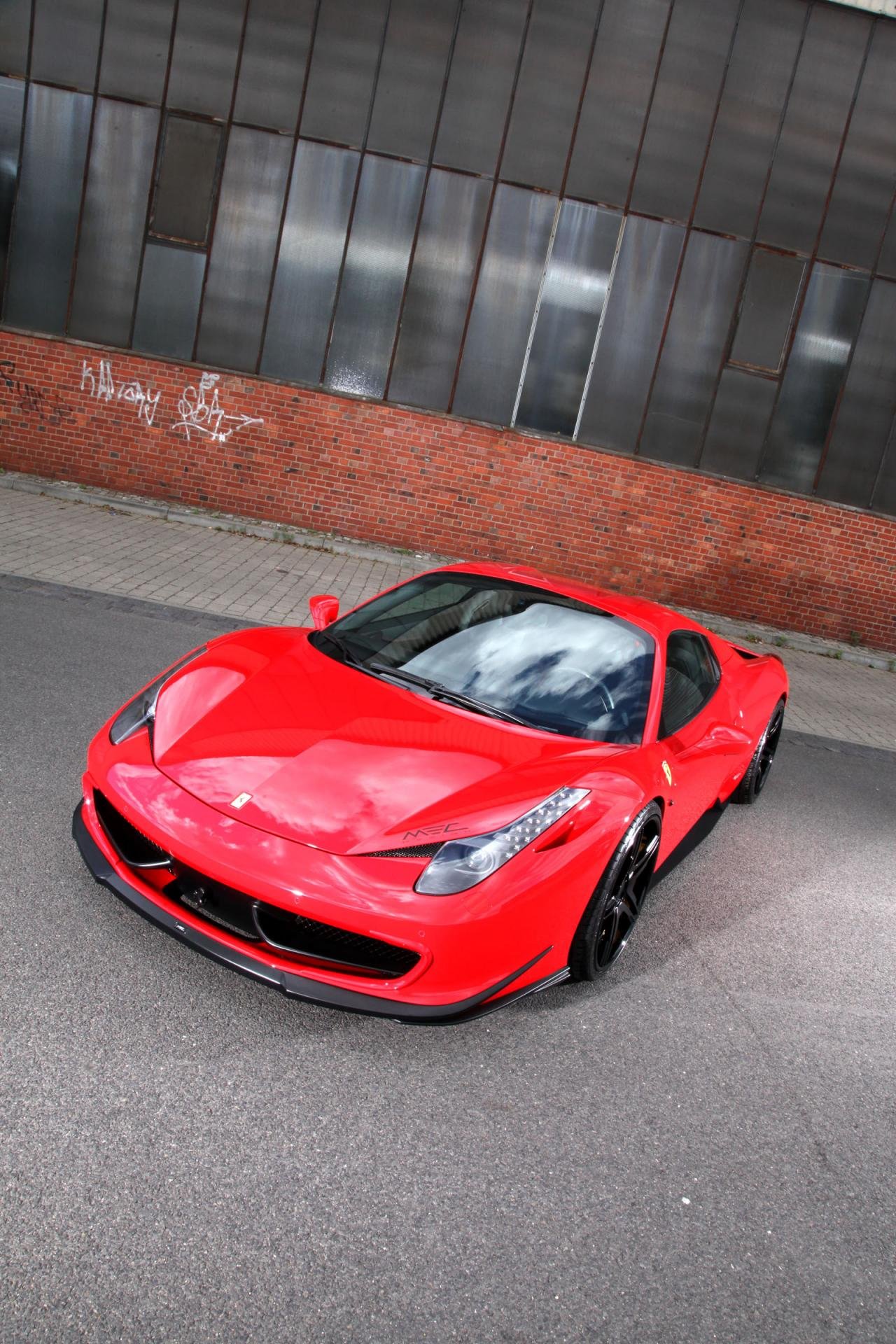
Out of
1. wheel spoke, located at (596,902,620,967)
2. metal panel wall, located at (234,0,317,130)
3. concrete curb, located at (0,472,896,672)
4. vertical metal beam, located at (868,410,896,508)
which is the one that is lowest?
concrete curb, located at (0,472,896,672)

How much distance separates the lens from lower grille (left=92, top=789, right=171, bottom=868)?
3064mm

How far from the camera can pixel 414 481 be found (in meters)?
12.0

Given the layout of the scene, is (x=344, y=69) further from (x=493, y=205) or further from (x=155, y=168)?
(x=155, y=168)

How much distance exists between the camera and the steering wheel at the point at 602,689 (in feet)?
12.9

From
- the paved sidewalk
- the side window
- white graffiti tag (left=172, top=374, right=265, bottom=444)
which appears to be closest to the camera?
the side window

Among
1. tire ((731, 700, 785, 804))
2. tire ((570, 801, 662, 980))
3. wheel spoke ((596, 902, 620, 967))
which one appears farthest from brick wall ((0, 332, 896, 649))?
wheel spoke ((596, 902, 620, 967))

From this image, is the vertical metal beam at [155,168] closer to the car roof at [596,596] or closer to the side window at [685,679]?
the car roof at [596,596]

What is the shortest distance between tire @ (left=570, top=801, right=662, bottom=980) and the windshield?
0.38 m

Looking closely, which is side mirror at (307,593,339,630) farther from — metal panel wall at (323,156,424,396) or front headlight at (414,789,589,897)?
metal panel wall at (323,156,424,396)

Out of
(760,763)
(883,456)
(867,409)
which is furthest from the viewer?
(883,456)

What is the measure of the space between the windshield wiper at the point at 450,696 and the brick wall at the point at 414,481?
825cm

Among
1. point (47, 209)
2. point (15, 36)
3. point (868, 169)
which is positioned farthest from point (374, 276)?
point (868, 169)

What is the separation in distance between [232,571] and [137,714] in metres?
6.34

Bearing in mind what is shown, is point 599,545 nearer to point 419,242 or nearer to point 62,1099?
point 419,242
